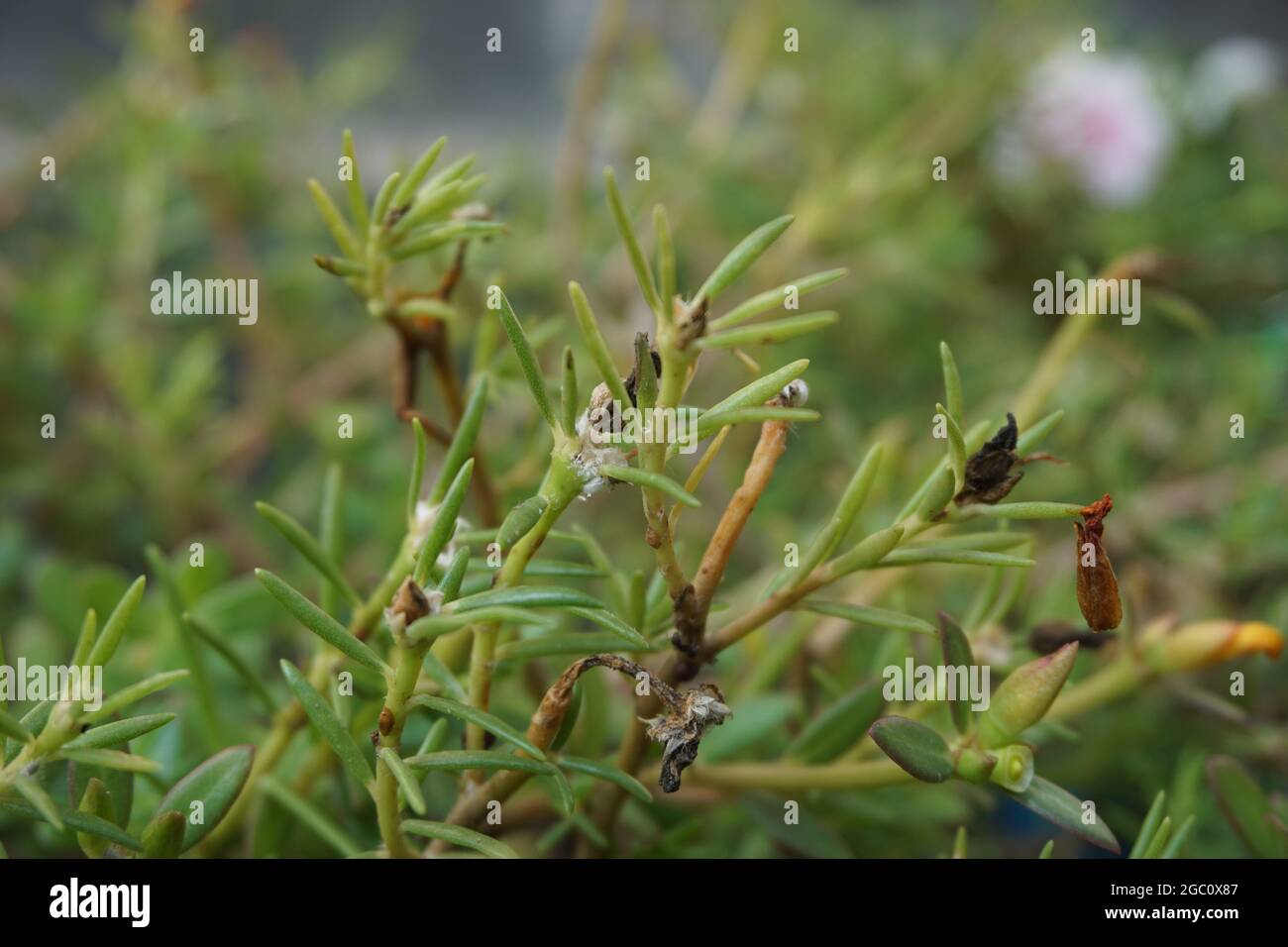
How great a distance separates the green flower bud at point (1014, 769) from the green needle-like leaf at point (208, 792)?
223mm

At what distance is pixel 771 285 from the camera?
815 millimetres

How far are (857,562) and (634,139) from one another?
830 millimetres

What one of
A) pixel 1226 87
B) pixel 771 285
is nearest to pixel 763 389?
pixel 771 285

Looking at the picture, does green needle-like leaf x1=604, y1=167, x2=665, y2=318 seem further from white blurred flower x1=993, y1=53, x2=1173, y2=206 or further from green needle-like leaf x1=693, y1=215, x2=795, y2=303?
white blurred flower x1=993, y1=53, x2=1173, y2=206

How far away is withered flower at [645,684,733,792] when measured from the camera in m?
0.28

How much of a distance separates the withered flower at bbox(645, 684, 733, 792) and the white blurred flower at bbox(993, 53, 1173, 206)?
0.95 meters

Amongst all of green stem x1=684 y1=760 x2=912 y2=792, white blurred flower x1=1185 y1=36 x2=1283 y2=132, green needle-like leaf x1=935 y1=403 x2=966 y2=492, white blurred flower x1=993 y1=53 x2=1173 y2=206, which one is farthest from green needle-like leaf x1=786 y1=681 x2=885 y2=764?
white blurred flower x1=1185 y1=36 x2=1283 y2=132

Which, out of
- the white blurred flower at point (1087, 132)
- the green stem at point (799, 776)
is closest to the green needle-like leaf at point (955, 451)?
the green stem at point (799, 776)

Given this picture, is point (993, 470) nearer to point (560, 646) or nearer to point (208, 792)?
point (560, 646)

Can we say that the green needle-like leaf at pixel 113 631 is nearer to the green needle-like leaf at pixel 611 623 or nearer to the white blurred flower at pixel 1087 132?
the green needle-like leaf at pixel 611 623

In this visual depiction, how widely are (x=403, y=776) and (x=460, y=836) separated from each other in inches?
1.4

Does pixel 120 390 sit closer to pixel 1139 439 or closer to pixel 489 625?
pixel 489 625

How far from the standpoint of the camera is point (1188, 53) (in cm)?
137
